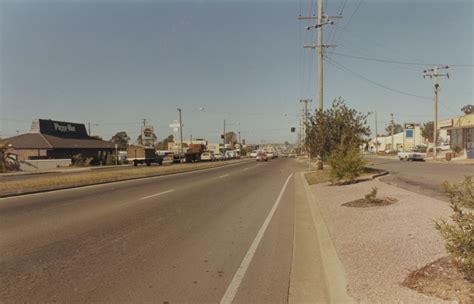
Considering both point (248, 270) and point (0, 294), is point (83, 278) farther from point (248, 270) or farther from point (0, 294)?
point (248, 270)

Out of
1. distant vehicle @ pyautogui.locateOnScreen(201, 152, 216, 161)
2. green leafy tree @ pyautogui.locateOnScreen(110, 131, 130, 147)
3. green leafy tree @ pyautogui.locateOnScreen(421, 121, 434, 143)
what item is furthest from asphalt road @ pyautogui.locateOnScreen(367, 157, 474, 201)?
green leafy tree @ pyautogui.locateOnScreen(110, 131, 130, 147)

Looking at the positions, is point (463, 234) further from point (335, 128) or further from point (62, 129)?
point (62, 129)

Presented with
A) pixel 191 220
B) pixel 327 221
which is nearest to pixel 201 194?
pixel 191 220

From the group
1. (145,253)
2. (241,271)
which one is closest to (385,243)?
(241,271)

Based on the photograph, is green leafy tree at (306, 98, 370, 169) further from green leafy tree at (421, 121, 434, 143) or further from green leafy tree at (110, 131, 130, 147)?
green leafy tree at (110, 131, 130, 147)

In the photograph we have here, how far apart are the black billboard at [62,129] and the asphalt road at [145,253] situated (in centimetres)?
4805

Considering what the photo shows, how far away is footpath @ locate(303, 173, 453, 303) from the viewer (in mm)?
4439

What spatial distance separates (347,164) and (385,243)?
10450mm

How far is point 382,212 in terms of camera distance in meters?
9.27

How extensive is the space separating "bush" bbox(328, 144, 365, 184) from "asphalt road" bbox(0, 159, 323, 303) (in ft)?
19.1

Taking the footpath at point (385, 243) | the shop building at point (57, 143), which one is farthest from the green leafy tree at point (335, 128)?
the shop building at point (57, 143)

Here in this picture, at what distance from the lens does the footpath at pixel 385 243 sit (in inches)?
175

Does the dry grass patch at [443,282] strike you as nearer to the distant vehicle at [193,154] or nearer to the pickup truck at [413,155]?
the pickup truck at [413,155]

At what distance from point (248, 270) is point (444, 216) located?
5014 mm
